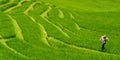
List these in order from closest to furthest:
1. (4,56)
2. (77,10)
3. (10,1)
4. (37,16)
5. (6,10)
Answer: (4,56) → (37,16) → (6,10) → (77,10) → (10,1)

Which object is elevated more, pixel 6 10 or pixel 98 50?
pixel 98 50

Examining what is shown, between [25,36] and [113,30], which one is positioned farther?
[113,30]

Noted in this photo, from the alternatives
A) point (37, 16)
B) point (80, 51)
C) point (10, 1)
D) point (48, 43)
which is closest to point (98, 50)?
point (80, 51)

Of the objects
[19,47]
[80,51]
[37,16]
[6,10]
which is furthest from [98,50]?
[6,10]

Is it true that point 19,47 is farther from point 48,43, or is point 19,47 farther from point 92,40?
point 92,40

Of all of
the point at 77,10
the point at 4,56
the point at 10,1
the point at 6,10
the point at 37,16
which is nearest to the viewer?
the point at 4,56

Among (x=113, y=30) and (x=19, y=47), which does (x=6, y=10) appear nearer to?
(x=113, y=30)

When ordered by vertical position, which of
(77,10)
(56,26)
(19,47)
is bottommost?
(77,10)
